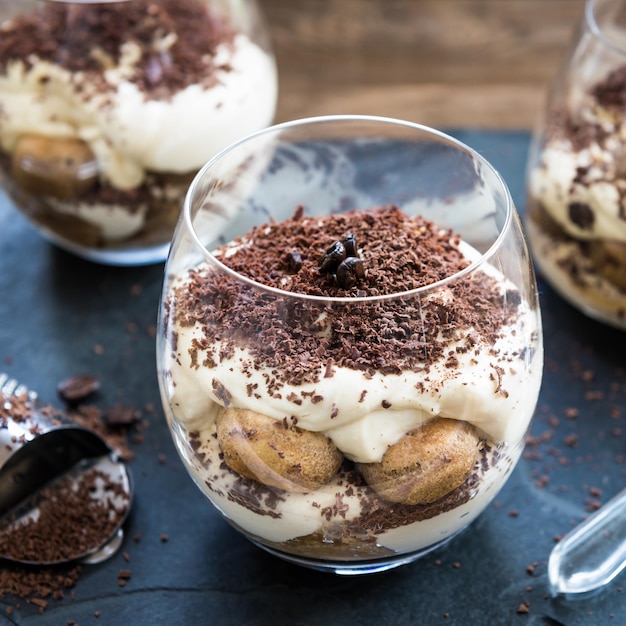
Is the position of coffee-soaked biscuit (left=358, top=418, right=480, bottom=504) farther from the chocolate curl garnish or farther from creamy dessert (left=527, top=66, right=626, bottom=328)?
creamy dessert (left=527, top=66, right=626, bottom=328)

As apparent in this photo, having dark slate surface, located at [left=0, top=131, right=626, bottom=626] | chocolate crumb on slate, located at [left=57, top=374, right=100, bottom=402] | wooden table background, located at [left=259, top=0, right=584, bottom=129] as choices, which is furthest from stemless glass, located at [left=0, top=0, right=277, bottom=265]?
wooden table background, located at [left=259, top=0, right=584, bottom=129]

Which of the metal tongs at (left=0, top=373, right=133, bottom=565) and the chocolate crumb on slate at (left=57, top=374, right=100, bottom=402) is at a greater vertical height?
the metal tongs at (left=0, top=373, right=133, bottom=565)

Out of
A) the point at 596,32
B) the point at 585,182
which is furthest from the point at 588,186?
the point at 596,32

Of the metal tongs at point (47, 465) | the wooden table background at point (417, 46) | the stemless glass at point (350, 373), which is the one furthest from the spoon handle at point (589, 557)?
the wooden table background at point (417, 46)

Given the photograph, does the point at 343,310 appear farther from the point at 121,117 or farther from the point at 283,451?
the point at 121,117

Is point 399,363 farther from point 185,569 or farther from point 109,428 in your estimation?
point 109,428
